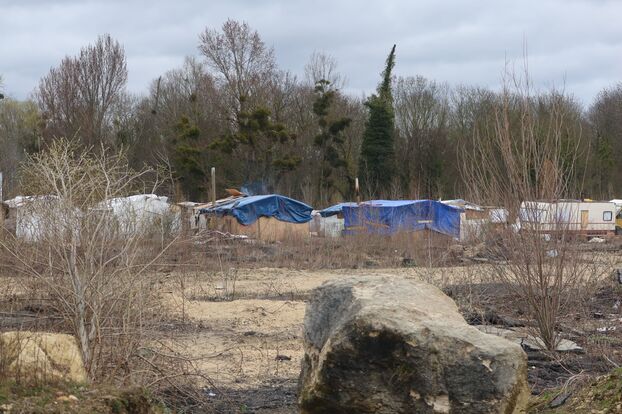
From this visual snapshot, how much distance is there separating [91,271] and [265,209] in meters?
27.0

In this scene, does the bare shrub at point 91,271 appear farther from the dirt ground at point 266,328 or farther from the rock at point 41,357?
the dirt ground at point 266,328

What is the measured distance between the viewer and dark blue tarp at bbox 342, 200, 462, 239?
28000 mm

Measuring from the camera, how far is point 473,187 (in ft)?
35.3

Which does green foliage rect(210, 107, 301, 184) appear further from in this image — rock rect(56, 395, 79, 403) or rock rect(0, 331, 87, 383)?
rock rect(56, 395, 79, 403)

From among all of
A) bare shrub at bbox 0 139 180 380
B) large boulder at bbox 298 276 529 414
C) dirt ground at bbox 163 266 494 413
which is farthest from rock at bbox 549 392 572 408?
bare shrub at bbox 0 139 180 380

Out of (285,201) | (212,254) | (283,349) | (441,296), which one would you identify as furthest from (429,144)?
(441,296)

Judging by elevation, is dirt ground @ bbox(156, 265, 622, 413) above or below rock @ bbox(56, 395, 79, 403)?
below

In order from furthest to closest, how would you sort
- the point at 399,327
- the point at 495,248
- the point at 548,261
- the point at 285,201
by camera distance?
the point at 285,201 → the point at 495,248 → the point at 548,261 → the point at 399,327

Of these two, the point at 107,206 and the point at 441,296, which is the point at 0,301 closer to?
the point at 107,206

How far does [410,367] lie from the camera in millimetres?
6676

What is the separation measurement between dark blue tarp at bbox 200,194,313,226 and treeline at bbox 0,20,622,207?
8.62 metres

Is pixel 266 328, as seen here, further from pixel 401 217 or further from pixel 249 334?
pixel 401 217

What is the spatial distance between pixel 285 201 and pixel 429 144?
1832cm

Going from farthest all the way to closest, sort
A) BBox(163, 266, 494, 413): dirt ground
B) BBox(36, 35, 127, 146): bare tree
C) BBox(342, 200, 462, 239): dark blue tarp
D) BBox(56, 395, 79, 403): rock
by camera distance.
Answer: BBox(36, 35, 127, 146): bare tree
BBox(342, 200, 462, 239): dark blue tarp
BBox(163, 266, 494, 413): dirt ground
BBox(56, 395, 79, 403): rock
